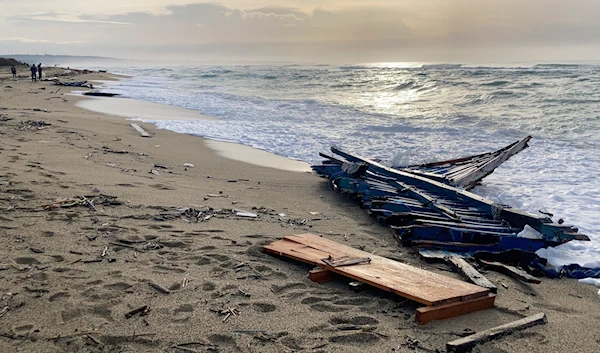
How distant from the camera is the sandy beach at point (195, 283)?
3375 mm

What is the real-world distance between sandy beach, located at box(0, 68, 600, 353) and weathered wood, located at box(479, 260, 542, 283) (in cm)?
7

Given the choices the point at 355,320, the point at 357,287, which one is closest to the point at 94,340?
the point at 355,320

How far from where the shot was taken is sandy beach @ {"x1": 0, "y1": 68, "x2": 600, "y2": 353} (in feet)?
11.1

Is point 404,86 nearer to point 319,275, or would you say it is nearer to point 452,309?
point 319,275

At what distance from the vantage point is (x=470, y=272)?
15.1 feet

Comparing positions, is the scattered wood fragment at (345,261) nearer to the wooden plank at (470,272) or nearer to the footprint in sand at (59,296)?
the wooden plank at (470,272)

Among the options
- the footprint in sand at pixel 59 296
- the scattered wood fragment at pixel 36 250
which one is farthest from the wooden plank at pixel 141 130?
the footprint in sand at pixel 59 296

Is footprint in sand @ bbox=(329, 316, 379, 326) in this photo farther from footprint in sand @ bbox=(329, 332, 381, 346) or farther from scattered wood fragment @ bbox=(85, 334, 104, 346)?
scattered wood fragment @ bbox=(85, 334, 104, 346)

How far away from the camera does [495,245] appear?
210 inches

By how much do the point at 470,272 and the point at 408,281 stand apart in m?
0.87

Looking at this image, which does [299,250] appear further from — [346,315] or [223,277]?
[346,315]

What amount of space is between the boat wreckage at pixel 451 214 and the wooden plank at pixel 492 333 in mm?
1381

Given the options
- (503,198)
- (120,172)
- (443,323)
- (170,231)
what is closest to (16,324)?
(170,231)

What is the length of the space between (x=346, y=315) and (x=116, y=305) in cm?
183
